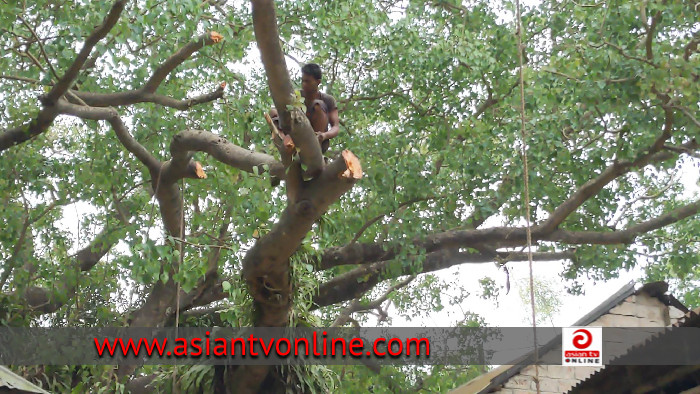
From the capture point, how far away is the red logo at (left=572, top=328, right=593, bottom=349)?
7543mm

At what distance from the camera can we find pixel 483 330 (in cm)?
1173

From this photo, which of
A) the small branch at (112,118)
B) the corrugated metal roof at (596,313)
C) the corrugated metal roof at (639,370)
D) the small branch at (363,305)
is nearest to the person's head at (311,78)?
the small branch at (112,118)

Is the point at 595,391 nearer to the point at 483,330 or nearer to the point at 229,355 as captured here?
the point at 229,355

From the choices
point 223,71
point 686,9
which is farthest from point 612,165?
point 223,71

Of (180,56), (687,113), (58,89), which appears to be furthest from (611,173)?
(58,89)

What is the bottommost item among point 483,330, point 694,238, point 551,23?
point 483,330

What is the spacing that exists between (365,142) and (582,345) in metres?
3.25

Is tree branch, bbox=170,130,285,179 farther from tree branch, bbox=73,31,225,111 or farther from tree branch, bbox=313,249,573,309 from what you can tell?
tree branch, bbox=313,249,573,309

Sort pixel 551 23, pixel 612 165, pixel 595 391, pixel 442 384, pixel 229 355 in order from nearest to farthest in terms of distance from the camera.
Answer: pixel 595 391 < pixel 229 355 < pixel 612 165 < pixel 551 23 < pixel 442 384

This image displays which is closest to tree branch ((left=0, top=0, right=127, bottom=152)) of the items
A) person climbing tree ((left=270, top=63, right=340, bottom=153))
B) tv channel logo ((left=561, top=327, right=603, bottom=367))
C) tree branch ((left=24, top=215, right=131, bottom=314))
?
tree branch ((left=24, top=215, right=131, bottom=314))

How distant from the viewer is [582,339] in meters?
7.57

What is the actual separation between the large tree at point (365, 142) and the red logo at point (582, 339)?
1386mm

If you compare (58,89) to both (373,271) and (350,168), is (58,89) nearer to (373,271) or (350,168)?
(350,168)

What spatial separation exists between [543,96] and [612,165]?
101 centimetres
